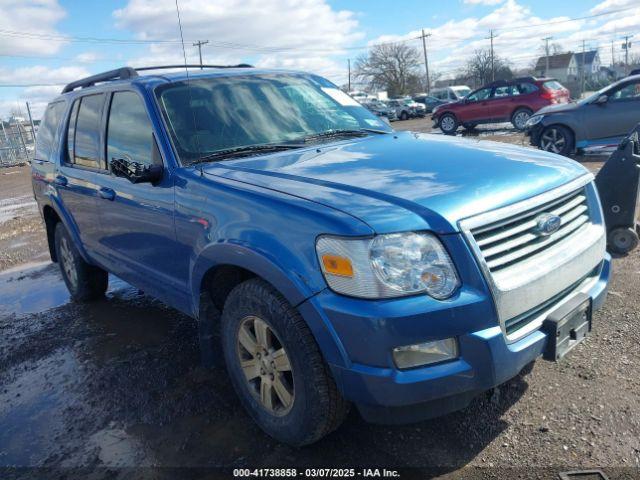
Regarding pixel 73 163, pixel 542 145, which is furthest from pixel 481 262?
pixel 542 145

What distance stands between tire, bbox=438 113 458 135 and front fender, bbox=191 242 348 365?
61.0 ft

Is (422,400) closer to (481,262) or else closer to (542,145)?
(481,262)

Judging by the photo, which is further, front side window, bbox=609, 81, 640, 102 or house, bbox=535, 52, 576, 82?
house, bbox=535, 52, 576, 82

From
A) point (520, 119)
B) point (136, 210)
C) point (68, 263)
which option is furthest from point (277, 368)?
point (520, 119)

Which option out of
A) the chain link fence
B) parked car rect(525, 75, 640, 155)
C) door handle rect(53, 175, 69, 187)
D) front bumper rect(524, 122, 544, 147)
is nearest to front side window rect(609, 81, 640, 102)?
parked car rect(525, 75, 640, 155)

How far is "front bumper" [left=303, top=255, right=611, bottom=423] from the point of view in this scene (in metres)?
2.14

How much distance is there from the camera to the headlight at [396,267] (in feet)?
7.14

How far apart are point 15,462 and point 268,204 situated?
200cm

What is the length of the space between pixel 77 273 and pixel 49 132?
4.60 feet

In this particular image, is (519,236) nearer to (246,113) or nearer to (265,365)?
(265,365)

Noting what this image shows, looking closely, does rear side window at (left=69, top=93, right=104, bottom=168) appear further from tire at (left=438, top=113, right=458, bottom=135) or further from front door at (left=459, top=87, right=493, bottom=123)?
tire at (left=438, top=113, right=458, bottom=135)

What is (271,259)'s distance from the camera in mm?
2445

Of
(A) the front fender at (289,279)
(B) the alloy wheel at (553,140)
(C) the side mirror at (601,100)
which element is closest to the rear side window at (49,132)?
(A) the front fender at (289,279)

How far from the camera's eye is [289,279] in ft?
7.71
